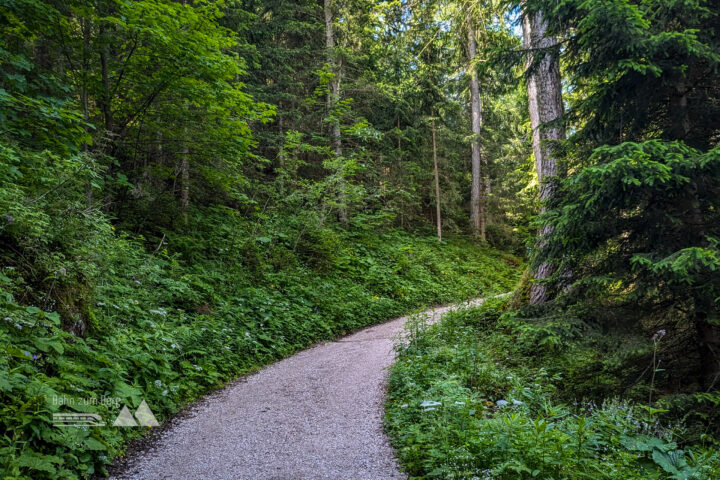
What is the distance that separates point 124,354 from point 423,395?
12.2 feet

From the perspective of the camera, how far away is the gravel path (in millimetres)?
→ 3574

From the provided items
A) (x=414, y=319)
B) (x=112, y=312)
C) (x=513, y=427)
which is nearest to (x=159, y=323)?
(x=112, y=312)

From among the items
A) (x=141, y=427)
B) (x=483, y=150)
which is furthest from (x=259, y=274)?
(x=483, y=150)

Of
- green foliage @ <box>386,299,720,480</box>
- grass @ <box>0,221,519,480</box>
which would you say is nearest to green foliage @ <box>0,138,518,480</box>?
grass @ <box>0,221,519,480</box>

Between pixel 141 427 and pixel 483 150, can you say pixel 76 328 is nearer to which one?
Result: pixel 141 427

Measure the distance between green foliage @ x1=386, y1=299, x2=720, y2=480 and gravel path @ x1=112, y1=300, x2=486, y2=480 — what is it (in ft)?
1.21

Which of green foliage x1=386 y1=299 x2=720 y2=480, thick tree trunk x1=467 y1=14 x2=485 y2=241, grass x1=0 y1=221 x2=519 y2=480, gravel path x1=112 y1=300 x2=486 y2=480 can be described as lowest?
gravel path x1=112 y1=300 x2=486 y2=480

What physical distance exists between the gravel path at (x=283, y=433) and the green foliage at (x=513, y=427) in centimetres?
37

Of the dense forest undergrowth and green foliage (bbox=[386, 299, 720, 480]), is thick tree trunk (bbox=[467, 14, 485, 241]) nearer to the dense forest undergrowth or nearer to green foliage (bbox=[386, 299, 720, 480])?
the dense forest undergrowth

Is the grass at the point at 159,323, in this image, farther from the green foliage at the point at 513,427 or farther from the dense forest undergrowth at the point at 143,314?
the green foliage at the point at 513,427

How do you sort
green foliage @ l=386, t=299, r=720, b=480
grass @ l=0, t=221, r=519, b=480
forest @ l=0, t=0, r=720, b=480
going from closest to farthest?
1. green foliage @ l=386, t=299, r=720, b=480
2. grass @ l=0, t=221, r=519, b=480
3. forest @ l=0, t=0, r=720, b=480

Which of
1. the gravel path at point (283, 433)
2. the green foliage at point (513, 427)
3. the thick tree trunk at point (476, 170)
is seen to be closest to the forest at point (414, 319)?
the green foliage at point (513, 427)

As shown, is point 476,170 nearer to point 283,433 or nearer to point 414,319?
point 414,319

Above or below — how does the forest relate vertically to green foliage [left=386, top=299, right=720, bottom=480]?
above
